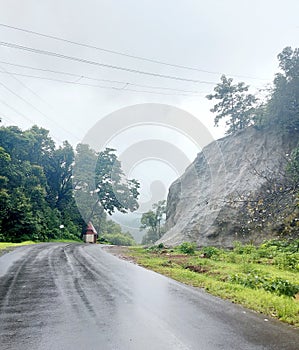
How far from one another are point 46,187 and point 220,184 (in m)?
27.5

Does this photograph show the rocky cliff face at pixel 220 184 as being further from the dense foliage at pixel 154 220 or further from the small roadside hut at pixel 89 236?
the dense foliage at pixel 154 220

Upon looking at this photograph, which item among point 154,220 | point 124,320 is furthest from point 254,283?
point 154,220

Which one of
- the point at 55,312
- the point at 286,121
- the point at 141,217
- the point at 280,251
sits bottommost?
the point at 55,312

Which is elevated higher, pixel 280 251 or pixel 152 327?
pixel 280 251

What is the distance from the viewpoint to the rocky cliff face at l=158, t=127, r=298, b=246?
21.7m

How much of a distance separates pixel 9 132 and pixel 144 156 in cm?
1747

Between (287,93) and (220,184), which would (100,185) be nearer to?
(220,184)

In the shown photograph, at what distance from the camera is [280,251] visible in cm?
1484

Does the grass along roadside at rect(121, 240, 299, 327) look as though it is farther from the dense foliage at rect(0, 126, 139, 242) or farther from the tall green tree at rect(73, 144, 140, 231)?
the tall green tree at rect(73, 144, 140, 231)

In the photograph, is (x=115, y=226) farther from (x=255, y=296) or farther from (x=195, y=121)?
(x=255, y=296)

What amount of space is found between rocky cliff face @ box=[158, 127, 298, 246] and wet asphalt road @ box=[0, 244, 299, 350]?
1211 cm

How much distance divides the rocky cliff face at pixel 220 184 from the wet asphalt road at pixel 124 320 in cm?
1211

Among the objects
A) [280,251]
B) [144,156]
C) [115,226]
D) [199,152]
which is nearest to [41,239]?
[144,156]

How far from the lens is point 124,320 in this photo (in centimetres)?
479
